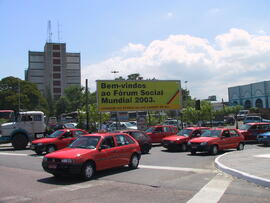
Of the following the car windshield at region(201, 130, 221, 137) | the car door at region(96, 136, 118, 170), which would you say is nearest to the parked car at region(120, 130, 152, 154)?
the car windshield at region(201, 130, 221, 137)

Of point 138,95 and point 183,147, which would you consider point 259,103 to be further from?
point 183,147

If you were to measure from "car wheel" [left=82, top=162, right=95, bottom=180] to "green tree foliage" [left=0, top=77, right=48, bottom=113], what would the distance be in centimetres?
6143

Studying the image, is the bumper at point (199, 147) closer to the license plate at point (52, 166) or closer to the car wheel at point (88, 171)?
the car wheel at point (88, 171)

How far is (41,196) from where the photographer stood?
7945 mm

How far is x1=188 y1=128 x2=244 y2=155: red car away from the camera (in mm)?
17281

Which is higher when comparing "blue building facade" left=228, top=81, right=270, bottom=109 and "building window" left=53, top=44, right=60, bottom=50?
"building window" left=53, top=44, right=60, bottom=50

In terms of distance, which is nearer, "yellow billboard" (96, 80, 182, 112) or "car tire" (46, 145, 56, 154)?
"car tire" (46, 145, 56, 154)

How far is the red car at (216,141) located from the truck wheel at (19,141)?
12.4 metres

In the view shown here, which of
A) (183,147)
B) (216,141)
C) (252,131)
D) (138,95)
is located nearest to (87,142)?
(216,141)

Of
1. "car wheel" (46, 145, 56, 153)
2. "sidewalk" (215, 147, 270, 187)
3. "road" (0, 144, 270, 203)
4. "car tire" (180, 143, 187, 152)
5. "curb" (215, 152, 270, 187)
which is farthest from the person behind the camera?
"car tire" (180, 143, 187, 152)

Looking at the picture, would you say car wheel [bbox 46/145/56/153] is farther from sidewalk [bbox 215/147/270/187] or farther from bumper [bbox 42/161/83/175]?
sidewalk [bbox 215/147/270/187]

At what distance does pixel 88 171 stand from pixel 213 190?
3.97 metres

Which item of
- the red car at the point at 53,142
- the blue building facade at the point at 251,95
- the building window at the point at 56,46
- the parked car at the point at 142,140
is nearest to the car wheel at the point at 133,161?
the parked car at the point at 142,140

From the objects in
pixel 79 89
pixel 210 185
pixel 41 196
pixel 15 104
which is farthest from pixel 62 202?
pixel 79 89
